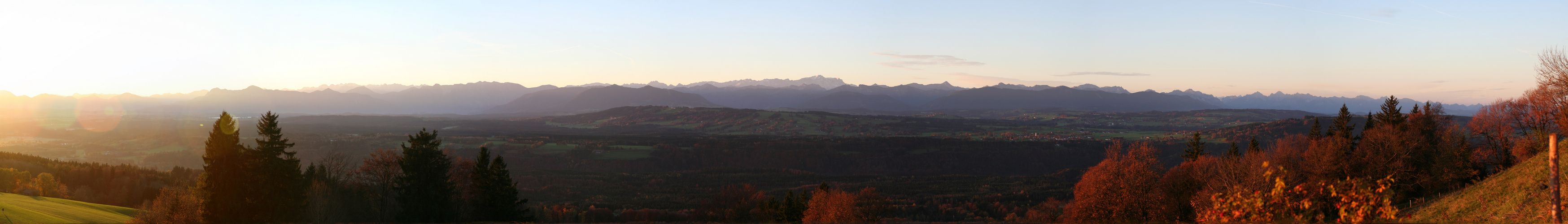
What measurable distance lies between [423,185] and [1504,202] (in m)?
53.4

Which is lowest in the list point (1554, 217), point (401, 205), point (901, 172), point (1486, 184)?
point (901, 172)

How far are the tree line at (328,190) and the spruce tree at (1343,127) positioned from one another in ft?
226

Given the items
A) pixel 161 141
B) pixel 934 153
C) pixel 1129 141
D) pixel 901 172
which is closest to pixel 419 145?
pixel 901 172

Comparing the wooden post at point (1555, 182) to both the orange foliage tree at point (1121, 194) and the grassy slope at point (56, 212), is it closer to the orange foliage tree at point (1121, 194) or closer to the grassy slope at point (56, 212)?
the orange foliage tree at point (1121, 194)

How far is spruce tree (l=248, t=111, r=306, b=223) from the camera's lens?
32.5 meters

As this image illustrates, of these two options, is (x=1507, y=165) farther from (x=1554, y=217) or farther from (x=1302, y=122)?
(x=1302, y=122)

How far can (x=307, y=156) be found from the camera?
4857 inches

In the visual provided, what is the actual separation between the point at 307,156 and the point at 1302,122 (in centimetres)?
24729

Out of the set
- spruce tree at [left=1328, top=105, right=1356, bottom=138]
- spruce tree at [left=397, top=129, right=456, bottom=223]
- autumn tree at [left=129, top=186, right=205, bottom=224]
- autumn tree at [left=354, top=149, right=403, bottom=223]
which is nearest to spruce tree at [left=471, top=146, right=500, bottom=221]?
spruce tree at [left=397, top=129, right=456, bottom=223]

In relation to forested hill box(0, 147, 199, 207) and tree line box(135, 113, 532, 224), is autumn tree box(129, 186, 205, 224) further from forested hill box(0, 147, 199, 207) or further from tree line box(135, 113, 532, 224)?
forested hill box(0, 147, 199, 207)

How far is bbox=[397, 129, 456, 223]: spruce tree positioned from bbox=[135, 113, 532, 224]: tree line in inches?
1.8

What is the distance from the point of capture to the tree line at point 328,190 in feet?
103

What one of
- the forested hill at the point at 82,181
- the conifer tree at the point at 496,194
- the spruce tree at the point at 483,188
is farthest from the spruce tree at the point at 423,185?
the forested hill at the point at 82,181

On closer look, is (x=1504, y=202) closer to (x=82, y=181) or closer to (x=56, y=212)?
(x=56, y=212)
